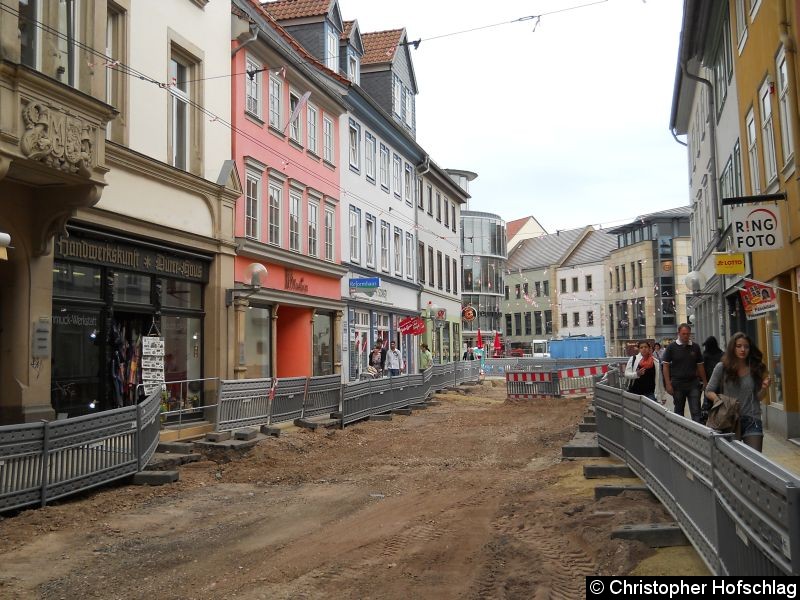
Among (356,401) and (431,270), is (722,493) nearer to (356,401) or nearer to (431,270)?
(356,401)

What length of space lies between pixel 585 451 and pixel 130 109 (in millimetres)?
9845

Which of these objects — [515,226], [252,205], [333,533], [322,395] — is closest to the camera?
[333,533]

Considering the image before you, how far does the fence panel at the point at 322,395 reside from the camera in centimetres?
1812

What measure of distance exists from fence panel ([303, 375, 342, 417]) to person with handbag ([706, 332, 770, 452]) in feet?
35.8

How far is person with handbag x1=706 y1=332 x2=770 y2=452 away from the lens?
329 inches

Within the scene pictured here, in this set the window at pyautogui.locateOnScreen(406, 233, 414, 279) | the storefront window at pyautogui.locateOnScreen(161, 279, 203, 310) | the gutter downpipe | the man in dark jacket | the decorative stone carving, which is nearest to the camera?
the decorative stone carving

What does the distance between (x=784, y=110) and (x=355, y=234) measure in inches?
672

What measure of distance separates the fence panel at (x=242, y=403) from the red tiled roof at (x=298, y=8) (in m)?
14.8

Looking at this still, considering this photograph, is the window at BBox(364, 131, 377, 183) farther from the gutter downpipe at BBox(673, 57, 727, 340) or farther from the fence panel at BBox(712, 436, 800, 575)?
the fence panel at BBox(712, 436, 800, 575)

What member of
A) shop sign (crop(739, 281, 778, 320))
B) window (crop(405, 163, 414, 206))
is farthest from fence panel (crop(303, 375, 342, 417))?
window (crop(405, 163, 414, 206))

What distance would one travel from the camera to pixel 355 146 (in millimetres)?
28766

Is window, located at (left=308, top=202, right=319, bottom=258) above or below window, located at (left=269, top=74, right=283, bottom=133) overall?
below

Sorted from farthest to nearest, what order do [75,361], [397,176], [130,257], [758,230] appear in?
[397,176] < [130,257] < [75,361] < [758,230]

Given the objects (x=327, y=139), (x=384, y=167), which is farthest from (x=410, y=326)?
(x=327, y=139)
